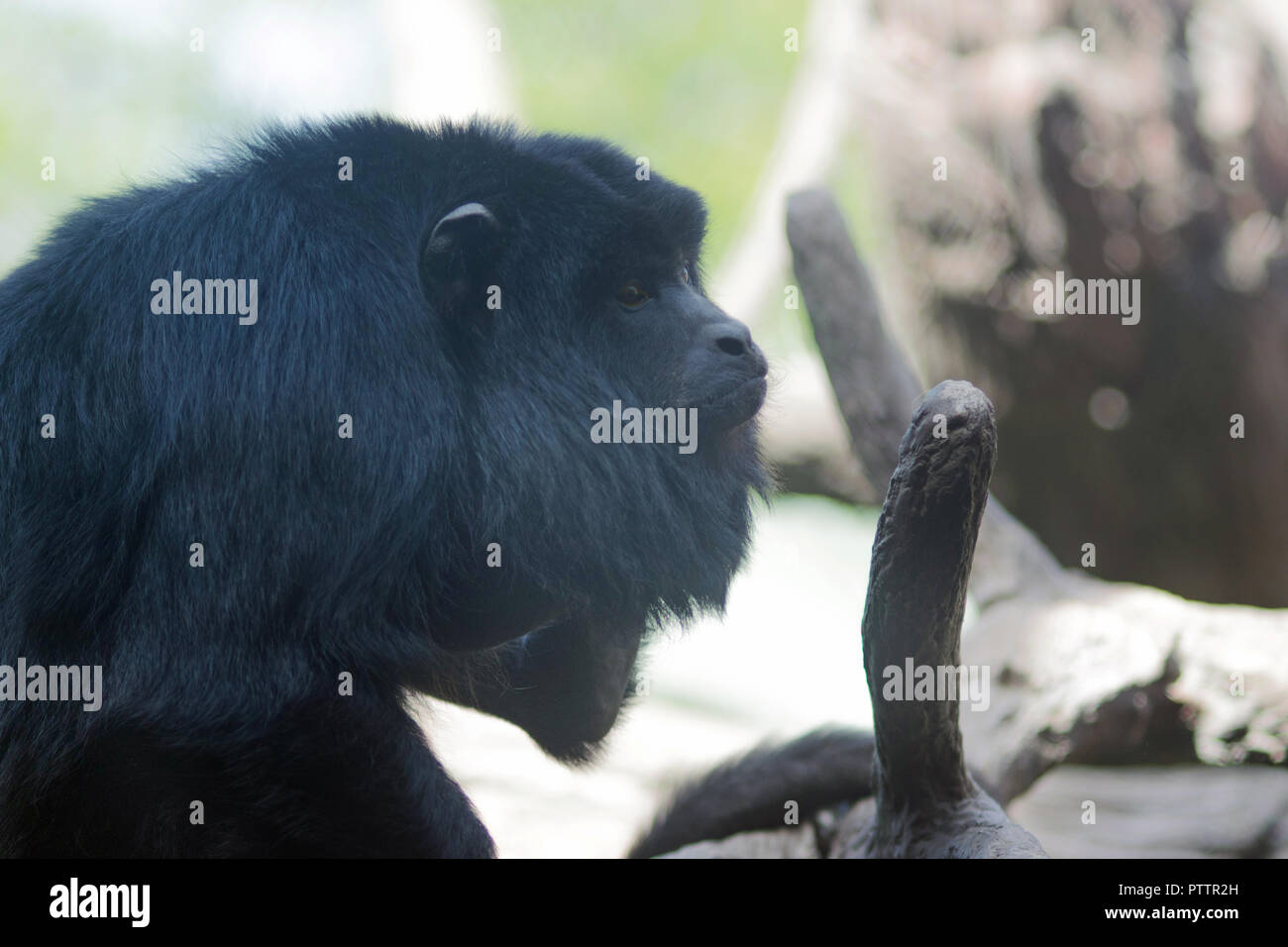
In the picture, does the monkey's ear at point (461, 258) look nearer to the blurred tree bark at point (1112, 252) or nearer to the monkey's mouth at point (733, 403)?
the monkey's mouth at point (733, 403)

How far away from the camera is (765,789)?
3336 mm

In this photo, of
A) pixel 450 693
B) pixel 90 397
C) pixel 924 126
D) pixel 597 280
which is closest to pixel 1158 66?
pixel 924 126

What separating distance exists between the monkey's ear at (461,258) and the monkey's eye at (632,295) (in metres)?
0.31

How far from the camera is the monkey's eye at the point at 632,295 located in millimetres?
2623

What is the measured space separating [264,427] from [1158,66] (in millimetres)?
4397

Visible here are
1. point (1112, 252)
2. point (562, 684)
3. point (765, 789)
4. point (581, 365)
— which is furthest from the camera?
point (1112, 252)

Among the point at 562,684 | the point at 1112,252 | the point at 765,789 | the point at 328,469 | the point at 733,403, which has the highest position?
the point at 1112,252

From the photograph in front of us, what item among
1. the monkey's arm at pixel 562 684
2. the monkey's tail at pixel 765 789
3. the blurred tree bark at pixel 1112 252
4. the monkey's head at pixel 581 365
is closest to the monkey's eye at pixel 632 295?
the monkey's head at pixel 581 365

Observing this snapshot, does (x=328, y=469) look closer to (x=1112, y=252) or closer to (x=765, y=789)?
(x=765, y=789)

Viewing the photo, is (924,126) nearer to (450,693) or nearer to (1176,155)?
(1176,155)

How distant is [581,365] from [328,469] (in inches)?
25.4

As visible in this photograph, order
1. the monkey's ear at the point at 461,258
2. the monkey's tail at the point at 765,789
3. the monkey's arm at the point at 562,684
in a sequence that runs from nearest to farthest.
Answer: the monkey's ear at the point at 461,258 → the monkey's arm at the point at 562,684 → the monkey's tail at the point at 765,789

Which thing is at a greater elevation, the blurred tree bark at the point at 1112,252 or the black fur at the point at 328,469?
the blurred tree bark at the point at 1112,252

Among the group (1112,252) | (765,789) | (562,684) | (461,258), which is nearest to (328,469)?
(461,258)
